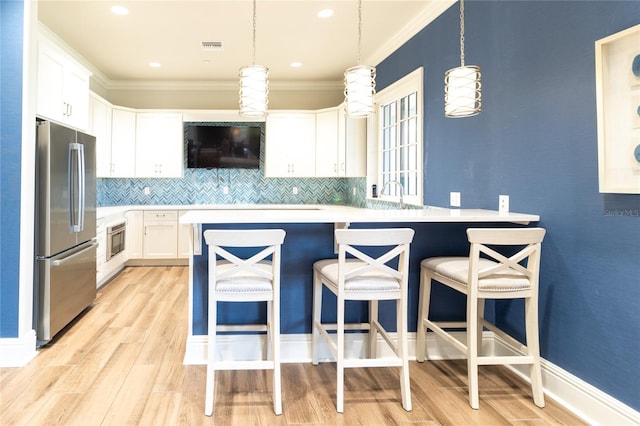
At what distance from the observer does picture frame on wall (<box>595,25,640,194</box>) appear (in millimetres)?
Result: 1786

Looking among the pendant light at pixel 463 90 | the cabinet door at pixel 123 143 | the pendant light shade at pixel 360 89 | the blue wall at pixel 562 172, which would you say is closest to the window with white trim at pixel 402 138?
the blue wall at pixel 562 172

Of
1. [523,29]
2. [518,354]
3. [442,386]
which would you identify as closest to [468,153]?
[523,29]

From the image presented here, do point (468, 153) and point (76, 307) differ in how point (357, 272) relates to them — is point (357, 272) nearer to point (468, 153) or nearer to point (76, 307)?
point (468, 153)

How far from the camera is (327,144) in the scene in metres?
5.93

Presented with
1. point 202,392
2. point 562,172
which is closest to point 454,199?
point 562,172

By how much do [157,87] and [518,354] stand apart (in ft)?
19.4

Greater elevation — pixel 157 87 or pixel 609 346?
pixel 157 87

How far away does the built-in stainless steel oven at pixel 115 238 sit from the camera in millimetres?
4784

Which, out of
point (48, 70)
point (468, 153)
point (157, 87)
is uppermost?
point (157, 87)

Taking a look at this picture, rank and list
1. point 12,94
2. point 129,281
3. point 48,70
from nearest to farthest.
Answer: point 12,94, point 48,70, point 129,281

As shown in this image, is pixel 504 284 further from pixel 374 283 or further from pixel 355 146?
pixel 355 146

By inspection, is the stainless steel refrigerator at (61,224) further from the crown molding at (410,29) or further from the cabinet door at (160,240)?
the crown molding at (410,29)

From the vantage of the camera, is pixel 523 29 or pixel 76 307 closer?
pixel 523 29

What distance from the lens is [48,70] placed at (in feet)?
10.2
